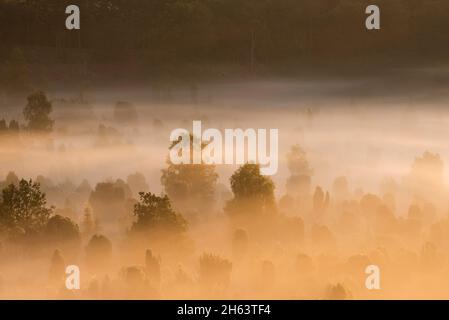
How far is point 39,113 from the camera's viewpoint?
44.3 meters

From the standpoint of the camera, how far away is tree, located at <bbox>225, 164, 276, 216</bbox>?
102 ft

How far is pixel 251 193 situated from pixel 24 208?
1052cm

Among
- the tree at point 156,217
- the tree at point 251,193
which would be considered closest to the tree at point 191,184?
the tree at point 251,193

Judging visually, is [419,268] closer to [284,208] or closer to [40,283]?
[284,208]

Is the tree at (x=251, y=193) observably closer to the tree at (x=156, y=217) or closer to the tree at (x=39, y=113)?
the tree at (x=156, y=217)

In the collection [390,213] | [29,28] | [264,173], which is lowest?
[390,213]

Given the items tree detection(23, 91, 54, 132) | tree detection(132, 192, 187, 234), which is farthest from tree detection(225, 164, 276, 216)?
tree detection(23, 91, 54, 132)

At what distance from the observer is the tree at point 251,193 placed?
102 ft

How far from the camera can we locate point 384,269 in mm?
27688

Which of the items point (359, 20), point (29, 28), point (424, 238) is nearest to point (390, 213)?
point (424, 238)

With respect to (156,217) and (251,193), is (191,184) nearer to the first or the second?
(251,193)

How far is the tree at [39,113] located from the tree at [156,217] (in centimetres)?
1661

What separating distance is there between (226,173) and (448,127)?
22.6 m

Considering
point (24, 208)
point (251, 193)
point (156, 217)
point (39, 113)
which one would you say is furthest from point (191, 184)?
point (39, 113)
